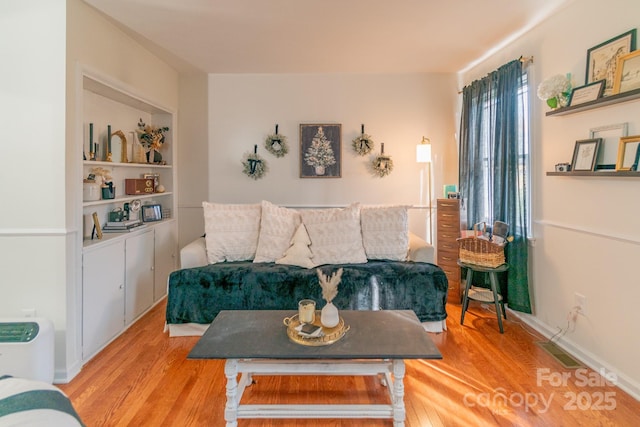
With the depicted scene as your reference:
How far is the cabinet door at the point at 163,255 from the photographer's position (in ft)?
12.1

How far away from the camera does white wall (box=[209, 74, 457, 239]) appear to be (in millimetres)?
4305

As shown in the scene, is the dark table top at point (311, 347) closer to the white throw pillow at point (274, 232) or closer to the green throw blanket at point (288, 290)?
the green throw blanket at point (288, 290)

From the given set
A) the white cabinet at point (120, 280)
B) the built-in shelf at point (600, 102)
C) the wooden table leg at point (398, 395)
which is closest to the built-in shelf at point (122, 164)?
the white cabinet at point (120, 280)

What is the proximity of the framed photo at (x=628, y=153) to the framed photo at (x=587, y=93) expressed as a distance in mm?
387

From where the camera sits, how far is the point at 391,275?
117 inches

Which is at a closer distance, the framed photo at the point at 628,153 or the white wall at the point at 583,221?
the framed photo at the point at 628,153

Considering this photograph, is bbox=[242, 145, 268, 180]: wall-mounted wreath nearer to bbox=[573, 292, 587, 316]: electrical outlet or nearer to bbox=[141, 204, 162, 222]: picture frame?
bbox=[141, 204, 162, 222]: picture frame

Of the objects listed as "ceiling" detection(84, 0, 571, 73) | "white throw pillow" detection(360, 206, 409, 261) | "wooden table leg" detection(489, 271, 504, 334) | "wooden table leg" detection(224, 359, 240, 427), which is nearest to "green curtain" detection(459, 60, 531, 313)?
"wooden table leg" detection(489, 271, 504, 334)

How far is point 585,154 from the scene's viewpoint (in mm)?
2398

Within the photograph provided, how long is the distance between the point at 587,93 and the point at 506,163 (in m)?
0.90

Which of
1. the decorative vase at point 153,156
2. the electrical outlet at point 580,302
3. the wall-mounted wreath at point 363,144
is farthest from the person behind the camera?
the wall-mounted wreath at point 363,144

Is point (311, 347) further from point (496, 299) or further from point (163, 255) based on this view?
point (163, 255)

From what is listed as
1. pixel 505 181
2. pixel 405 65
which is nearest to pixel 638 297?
pixel 505 181

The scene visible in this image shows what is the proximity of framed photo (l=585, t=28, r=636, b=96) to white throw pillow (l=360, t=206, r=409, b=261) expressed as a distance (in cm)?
171
